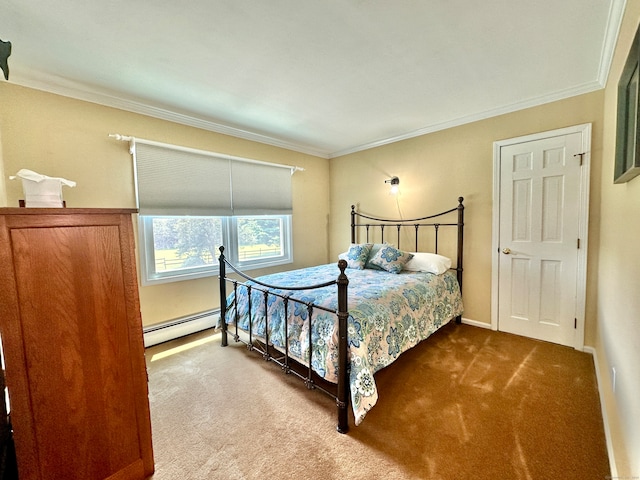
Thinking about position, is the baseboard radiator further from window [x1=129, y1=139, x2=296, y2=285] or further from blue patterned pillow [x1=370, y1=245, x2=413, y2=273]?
blue patterned pillow [x1=370, y1=245, x2=413, y2=273]

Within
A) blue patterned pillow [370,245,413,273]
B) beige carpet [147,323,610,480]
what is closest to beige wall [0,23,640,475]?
beige carpet [147,323,610,480]

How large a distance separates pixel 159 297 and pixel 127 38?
89.5 inches

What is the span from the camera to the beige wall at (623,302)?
108 centimetres

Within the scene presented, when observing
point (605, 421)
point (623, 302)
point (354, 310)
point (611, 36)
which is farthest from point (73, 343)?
point (611, 36)

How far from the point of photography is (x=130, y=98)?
2527 millimetres

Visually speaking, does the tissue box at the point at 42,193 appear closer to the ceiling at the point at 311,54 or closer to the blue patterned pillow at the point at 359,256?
the ceiling at the point at 311,54

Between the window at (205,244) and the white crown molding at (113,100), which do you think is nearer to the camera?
the white crown molding at (113,100)

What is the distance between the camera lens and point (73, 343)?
110 centimetres

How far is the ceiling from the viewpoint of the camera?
5.01 ft

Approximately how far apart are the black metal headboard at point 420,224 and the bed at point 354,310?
1 cm

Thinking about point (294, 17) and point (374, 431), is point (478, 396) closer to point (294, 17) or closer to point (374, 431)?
point (374, 431)

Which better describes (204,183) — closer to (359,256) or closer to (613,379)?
(359,256)

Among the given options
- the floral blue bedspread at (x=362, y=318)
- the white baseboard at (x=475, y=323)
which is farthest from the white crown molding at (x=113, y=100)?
the white baseboard at (x=475, y=323)

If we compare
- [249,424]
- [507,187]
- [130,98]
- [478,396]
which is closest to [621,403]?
[478,396]
